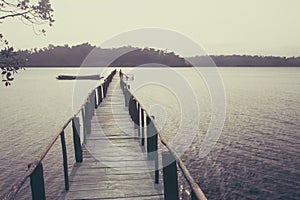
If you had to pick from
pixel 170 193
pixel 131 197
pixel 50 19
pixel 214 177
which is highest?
pixel 50 19

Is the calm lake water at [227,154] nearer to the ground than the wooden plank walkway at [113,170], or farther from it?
nearer to the ground

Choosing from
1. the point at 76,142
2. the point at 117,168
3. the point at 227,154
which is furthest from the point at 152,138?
the point at 227,154

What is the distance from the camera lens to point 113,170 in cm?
768

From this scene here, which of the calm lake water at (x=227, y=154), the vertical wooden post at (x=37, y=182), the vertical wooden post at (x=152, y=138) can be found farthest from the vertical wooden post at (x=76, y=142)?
the calm lake water at (x=227, y=154)

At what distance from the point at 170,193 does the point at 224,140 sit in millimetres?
19070

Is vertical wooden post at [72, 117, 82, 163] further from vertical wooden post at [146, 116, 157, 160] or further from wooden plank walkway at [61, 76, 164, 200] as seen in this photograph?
vertical wooden post at [146, 116, 157, 160]

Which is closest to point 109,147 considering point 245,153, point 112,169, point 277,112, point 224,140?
→ point 112,169

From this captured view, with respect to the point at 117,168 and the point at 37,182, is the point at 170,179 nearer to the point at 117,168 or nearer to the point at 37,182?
the point at 37,182

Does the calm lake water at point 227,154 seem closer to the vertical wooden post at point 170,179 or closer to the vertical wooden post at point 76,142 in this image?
the vertical wooden post at point 76,142

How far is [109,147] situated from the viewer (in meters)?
9.73

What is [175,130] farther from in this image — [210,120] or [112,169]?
[112,169]

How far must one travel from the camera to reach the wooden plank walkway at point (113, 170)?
20.9 feet

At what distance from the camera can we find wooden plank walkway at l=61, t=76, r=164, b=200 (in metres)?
6.36

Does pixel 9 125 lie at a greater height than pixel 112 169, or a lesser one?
lesser
